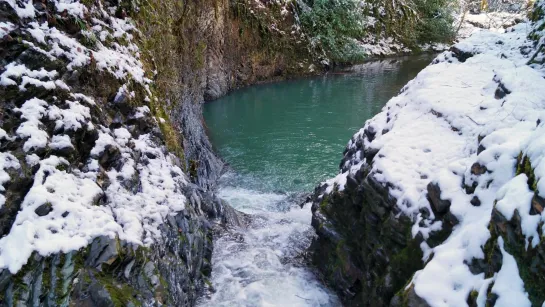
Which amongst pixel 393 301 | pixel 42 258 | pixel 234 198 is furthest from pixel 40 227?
pixel 234 198

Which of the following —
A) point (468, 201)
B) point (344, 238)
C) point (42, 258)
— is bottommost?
point (344, 238)

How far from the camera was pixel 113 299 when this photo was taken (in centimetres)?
314

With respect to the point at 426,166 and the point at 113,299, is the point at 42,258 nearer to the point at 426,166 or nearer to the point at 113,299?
the point at 113,299

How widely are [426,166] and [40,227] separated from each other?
159 inches

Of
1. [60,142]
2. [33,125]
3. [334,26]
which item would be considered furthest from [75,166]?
[334,26]

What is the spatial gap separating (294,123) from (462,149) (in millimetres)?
9995

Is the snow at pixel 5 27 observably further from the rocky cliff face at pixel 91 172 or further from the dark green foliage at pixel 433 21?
the dark green foliage at pixel 433 21

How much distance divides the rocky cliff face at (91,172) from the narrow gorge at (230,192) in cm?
2

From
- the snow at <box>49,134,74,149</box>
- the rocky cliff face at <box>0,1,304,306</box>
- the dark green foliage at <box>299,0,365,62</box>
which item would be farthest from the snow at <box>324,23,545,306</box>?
the dark green foliage at <box>299,0,365,62</box>

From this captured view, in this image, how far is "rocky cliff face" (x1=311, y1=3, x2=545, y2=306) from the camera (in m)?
2.70

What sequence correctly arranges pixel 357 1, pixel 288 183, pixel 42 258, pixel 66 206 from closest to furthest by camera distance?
pixel 42 258 → pixel 66 206 → pixel 288 183 → pixel 357 1

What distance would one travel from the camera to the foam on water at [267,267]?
4887 millimetres

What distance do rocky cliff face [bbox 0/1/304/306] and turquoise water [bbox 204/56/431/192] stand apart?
3.67 m

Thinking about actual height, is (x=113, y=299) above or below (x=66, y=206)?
below
